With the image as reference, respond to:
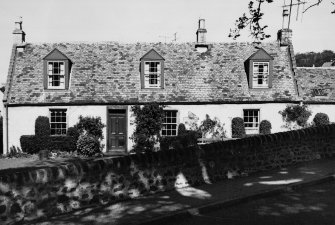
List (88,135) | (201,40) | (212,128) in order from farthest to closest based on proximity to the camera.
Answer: (201,40)
(212,128)
(88,135)

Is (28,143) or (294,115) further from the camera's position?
(294,115)

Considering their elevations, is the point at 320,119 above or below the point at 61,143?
above

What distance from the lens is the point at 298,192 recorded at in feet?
32.2

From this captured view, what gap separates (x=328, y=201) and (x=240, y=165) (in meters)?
3.48

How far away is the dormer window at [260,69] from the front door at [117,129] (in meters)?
8.12

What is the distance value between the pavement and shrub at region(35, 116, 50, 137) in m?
13.6

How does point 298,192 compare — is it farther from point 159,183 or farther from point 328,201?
point 159,183

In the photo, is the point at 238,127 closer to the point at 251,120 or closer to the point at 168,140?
the point at 251,120

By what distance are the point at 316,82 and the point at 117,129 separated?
14224mm

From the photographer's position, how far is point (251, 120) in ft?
76.2

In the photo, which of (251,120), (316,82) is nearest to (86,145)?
(251,120)

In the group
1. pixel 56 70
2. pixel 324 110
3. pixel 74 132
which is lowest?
pixel 74 132

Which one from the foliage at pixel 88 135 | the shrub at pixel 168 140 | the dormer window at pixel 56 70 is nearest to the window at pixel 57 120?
the foliage at pixel 88 135

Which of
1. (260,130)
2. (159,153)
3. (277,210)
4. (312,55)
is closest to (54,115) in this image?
(260,130)
